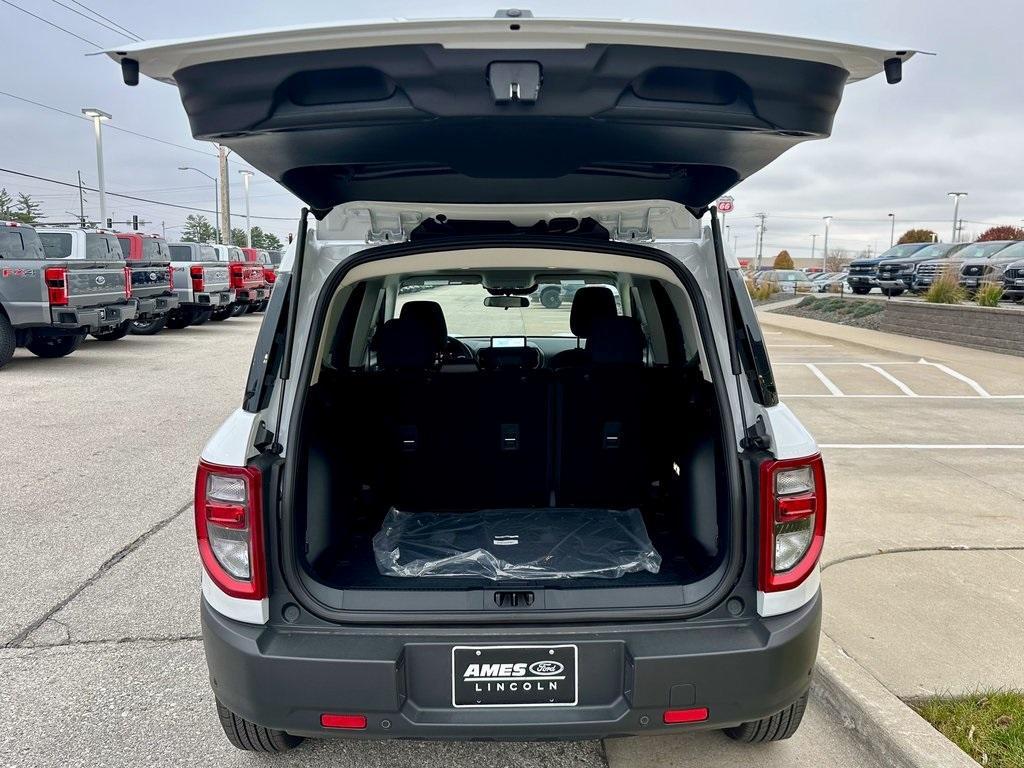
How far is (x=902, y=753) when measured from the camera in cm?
243

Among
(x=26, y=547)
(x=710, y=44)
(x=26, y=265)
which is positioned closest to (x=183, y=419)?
(x=26, y=547)

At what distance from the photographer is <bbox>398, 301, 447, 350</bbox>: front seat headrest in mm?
3566

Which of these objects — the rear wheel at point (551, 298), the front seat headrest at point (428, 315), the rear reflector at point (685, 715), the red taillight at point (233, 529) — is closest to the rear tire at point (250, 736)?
the red taillight at point (233, 529)

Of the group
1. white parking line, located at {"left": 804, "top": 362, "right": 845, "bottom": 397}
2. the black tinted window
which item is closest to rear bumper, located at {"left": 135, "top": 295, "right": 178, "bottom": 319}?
the black tinted window

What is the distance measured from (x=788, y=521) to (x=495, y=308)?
255 cm

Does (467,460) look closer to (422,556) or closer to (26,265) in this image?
(422,556)

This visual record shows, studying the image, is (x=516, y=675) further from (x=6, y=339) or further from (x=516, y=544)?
(x=6, y=339)

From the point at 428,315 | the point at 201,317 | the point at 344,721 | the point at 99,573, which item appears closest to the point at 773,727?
the point at 344,721

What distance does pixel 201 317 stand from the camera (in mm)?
18438

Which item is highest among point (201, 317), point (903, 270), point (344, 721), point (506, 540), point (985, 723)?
point (903, 270)

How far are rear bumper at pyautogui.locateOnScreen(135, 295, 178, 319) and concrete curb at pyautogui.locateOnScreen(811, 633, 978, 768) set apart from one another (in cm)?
1301

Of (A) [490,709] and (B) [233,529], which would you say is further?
(B) [233,529]

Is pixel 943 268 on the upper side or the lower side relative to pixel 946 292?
upper

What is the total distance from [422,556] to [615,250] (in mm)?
1343
